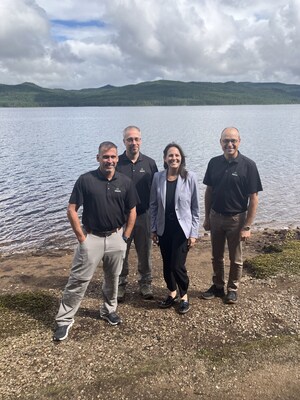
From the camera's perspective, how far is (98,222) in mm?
6977

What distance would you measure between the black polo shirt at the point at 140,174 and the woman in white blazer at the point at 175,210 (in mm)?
308

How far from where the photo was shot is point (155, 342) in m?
6.82

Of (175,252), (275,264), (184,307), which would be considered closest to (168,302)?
(184,307)

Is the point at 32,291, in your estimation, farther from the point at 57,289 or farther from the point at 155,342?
the point at 155,342

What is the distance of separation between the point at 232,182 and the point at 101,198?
2.96 meters

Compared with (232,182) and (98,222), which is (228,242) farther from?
(98,222)

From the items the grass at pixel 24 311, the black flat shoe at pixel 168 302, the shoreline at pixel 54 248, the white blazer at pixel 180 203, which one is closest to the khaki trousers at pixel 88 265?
the grass at pixel 24 311

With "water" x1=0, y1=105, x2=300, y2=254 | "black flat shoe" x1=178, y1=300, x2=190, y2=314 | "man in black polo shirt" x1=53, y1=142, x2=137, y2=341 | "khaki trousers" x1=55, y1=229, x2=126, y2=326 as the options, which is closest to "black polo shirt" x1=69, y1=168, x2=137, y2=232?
"man in black polo shirt" x1=53, y1=142, x2=137, y2=341

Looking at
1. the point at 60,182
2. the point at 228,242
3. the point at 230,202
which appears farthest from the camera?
the point at 60,182

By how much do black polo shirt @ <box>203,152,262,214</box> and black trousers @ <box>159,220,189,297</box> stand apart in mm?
1248

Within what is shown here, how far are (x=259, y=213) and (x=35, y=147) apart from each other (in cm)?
3762

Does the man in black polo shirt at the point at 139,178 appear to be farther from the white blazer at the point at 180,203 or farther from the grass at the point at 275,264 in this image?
the grass at the point at 275,264

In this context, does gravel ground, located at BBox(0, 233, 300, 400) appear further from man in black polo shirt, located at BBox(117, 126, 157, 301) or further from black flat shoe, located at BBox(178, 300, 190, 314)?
man in black polo shirt, located at BBox(117, 126, 157, 301)

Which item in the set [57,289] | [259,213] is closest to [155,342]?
[57,289]
